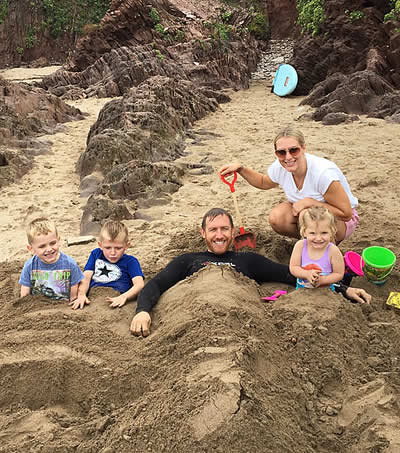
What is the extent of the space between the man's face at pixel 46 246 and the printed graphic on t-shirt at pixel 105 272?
0.33 metres

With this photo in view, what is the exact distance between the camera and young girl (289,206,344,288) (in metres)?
2.61

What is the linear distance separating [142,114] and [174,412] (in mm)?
5873

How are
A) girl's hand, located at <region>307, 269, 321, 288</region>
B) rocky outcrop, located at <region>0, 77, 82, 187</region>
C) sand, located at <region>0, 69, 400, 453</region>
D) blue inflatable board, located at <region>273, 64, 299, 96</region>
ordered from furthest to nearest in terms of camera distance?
1. blue inflatable board, located at <region>273, 64, 299, 96</region>
2. rocky outcrop, located at <region>0, 77, 82, 187</region>
3. girl's hand, located at <region>307, 269, 321, 288</region>
4. sand, located at <region>0, 69, 400, 453</region>

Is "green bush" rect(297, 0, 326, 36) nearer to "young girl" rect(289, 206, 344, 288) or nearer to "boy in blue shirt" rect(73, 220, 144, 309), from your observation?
"young girl" rect(289, 206, 344, 288)

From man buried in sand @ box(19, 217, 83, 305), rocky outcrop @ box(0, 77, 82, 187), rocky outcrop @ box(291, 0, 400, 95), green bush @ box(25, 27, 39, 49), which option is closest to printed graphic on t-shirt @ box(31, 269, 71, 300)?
man buried in sand @ box(19, 217, 83, 305)

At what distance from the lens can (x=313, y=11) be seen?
11.6 metres

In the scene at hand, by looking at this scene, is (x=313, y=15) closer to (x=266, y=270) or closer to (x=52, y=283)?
(x=266, y=270)

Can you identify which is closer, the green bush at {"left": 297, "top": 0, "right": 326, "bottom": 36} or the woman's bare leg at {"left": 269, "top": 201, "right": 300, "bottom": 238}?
the woman's bare leg at {"left": 269, "top": 201, "right": 300, "bottom": 238}

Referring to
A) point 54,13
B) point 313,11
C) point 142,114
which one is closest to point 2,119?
point 142,114

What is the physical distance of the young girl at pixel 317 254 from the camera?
2.61 meters

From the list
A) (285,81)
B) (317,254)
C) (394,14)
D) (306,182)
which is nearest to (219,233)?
(317,254)

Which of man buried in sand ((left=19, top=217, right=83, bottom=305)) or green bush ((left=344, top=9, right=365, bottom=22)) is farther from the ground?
green bush ((left=344, top=9, right=365, bottom=22))

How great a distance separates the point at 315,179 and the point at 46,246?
1939 millimetres

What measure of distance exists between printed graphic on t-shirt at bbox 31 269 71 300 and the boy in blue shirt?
105mm
